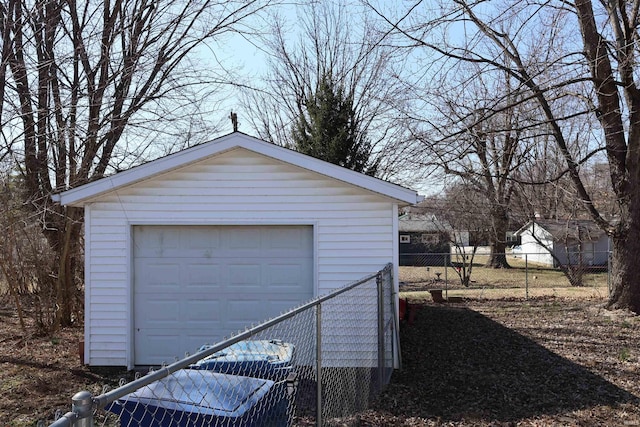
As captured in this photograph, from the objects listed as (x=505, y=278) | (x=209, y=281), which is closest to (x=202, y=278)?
(x=209, y=281)

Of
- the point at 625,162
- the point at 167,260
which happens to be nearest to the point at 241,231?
the point at 167,260

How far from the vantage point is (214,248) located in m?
8.99

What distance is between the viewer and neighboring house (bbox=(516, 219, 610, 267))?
2467 centimetres

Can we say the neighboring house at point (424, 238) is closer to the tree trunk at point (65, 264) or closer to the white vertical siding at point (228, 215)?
the tree trunk at point (65, 264)

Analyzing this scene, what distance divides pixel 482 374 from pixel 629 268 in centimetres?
621

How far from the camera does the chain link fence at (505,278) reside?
19.6 metres

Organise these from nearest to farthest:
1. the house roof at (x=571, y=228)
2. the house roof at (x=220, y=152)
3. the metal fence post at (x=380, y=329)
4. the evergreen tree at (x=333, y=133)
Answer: the metal fence post at (x=380, y=329), the house roof at (x=220, y=152), the evergreen tree at (x=333, y=133), the house roof at (x=571, y=228)

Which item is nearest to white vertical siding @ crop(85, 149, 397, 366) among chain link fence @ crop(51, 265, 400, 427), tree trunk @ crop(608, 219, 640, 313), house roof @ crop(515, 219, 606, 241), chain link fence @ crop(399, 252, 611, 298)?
chain link fence @ crop(51, 265, 400, 427)

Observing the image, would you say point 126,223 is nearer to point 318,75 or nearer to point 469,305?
point 469,305

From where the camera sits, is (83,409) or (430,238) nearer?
(83,409)

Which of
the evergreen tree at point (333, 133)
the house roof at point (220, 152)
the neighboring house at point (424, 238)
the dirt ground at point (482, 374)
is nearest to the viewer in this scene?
the dirt ground at point (482, 374)

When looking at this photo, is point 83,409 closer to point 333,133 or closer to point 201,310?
point 201,310

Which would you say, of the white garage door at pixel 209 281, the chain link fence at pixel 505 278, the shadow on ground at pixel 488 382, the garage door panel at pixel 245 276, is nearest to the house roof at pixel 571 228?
the chain link fence at pixel 505 278

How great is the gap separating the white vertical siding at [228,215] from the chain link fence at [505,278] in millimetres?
9347
